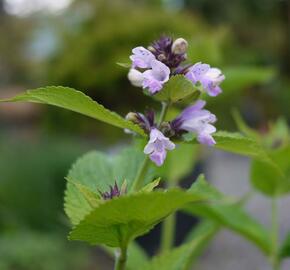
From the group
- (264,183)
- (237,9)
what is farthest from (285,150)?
(237,9)

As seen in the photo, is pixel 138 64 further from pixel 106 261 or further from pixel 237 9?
pixel 237 9

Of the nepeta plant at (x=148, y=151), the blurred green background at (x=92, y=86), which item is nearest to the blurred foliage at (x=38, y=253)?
the blurred green background at (x=92, y=86)

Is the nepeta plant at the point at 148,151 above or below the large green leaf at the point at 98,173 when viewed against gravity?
above

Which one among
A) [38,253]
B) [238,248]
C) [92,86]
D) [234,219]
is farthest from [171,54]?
[92,86]

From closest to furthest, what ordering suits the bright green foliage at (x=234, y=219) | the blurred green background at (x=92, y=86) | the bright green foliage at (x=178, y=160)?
the bright green foliage at (x=234, y=219), the bright green foliage at (x=178, y=160), the blurred green background at (x=92, y=86)

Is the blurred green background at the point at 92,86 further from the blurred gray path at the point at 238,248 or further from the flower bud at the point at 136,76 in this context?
the blurred gray path at the point at 238,248

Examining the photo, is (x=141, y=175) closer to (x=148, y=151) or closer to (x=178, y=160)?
(x=148, y=151)
